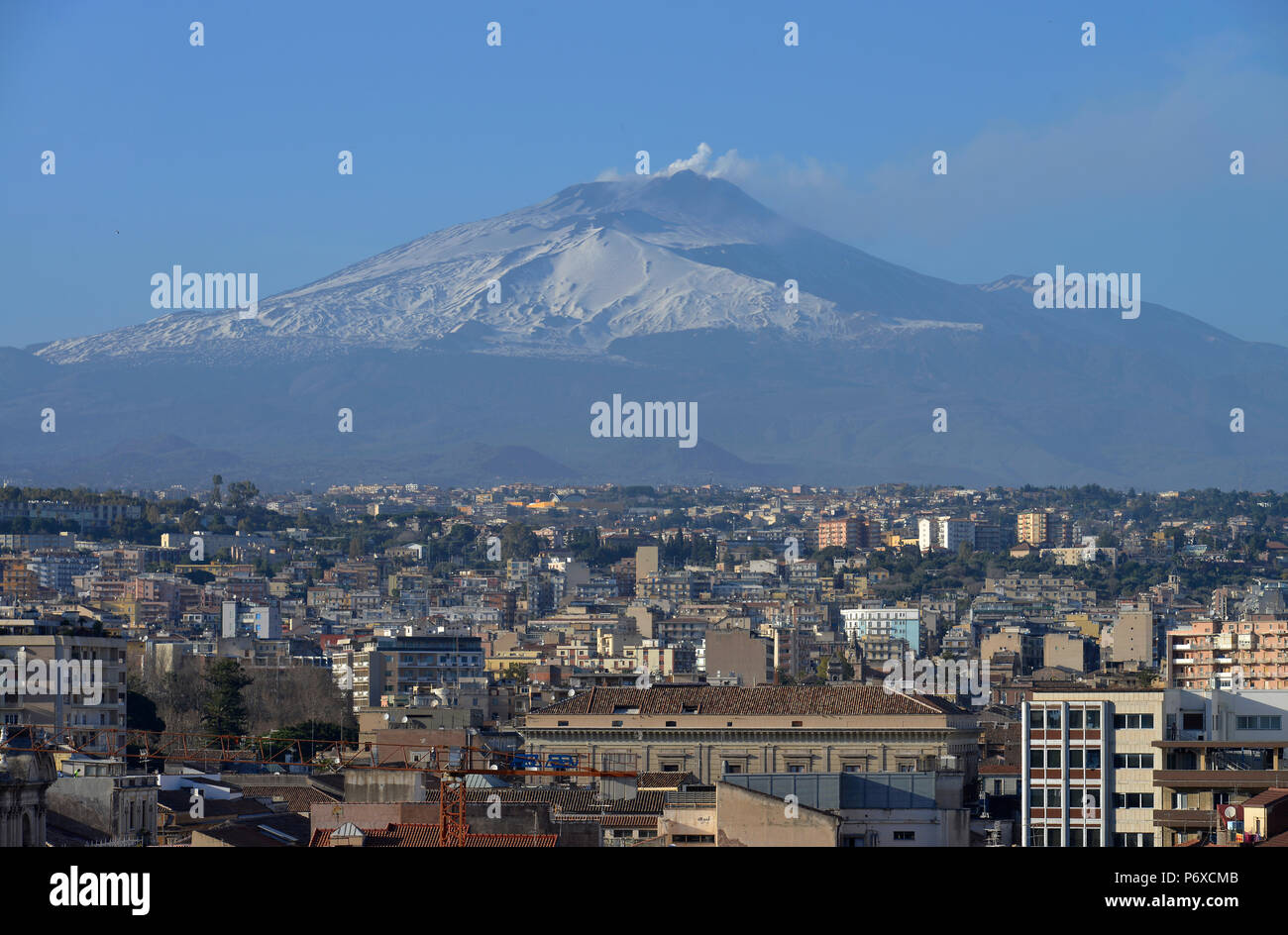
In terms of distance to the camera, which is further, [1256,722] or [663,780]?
[663,780]

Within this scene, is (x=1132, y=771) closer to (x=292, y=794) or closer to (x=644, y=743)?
(x=292, y=794)

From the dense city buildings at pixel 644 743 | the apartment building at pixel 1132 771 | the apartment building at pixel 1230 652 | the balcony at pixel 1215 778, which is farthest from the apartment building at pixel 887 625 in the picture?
the balcony at pixel 1215 778

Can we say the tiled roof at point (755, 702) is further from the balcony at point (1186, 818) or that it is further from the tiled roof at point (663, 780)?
the balcony at point (1186, 818)

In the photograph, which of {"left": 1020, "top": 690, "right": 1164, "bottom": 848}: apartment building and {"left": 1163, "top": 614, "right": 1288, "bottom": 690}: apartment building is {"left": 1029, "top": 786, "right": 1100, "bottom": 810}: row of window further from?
{"left": 1163, "top": 614, "right": 1288, "bottom": 690}: apartment building

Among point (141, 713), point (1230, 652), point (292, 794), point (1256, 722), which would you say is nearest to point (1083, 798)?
point (1256, 722)

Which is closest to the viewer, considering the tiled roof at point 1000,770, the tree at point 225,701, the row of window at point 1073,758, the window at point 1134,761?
the row of window at point 1073,758

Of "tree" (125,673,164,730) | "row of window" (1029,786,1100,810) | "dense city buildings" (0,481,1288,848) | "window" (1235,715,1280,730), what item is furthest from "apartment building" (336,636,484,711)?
"row of window" (1029,786,1100,810)

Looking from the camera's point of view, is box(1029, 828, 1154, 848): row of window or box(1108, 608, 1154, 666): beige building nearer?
box(1029, 828, 1154, 848): row of window
